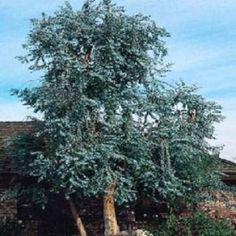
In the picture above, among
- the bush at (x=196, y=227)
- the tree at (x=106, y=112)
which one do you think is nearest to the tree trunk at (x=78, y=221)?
the tree at (x=106, y=112)

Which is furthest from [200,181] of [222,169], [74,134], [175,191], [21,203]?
[21,203]

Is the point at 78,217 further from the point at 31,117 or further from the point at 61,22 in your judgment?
the point at 61,22

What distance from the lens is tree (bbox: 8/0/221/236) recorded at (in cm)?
1836

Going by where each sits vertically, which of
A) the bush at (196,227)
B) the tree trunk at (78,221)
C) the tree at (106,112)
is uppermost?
the tree at (106,112)

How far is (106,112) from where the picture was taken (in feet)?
62.0

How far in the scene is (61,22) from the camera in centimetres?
1925

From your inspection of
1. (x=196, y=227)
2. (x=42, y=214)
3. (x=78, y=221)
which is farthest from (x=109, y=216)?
(x=42, y=214)

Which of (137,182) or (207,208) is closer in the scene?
(137,182)

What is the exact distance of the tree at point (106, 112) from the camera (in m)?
18.4

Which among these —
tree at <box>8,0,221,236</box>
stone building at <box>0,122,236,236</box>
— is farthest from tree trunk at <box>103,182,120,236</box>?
stone building at <box>0,122,236,236</box>

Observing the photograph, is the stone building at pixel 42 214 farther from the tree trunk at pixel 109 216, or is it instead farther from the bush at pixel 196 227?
the bush at pixel 196 227

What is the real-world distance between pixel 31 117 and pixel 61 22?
9.46ft

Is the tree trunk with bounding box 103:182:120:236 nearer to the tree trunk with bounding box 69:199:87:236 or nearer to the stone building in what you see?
the tree trunk with bounding box 69:199:87:236

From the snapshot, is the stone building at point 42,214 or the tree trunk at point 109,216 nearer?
the tree trunk at point 109,216
